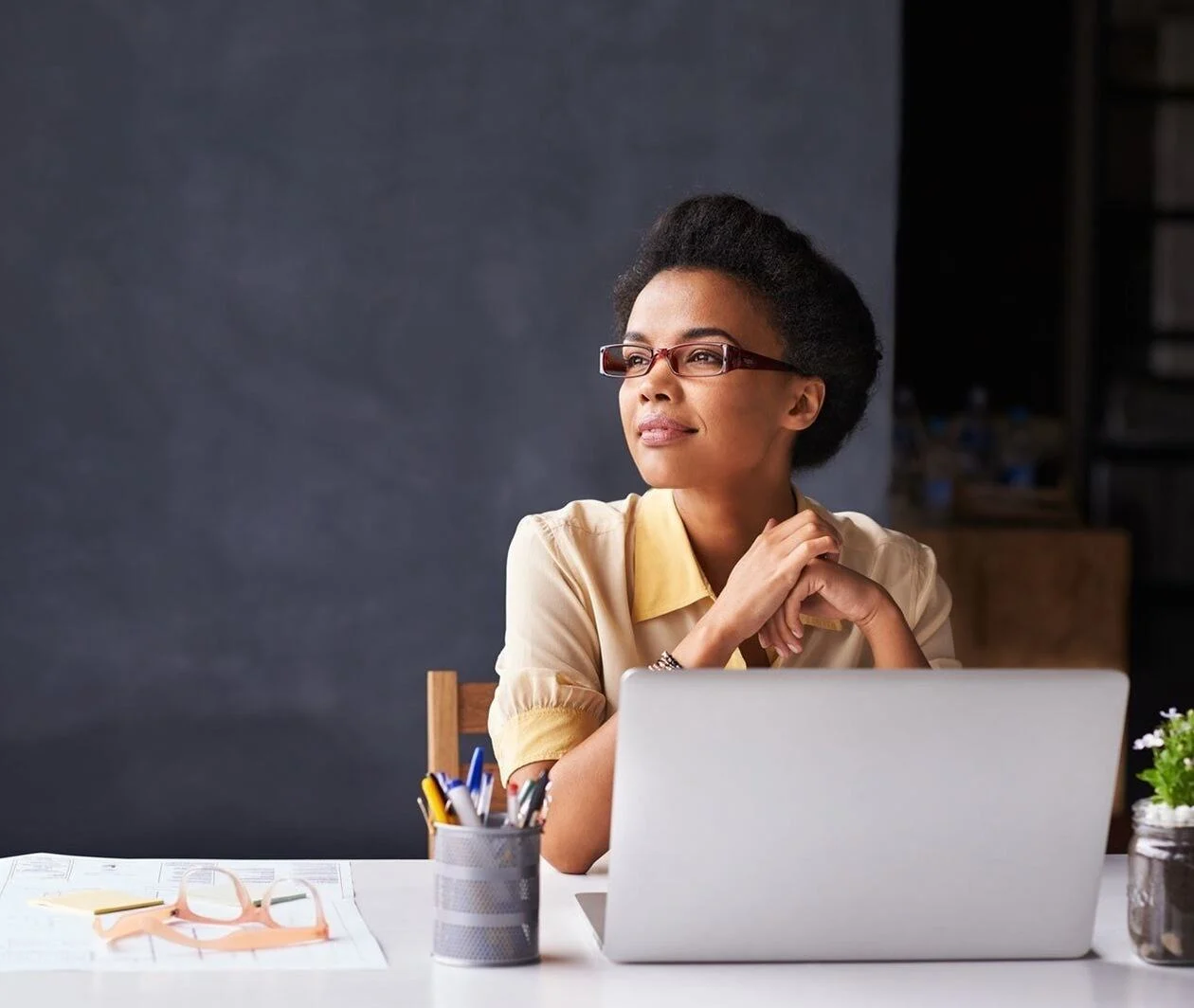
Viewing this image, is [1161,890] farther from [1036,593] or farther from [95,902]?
[1036,593]

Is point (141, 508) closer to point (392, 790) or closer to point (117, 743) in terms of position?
point (117, 743)

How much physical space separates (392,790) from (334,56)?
1536 mm

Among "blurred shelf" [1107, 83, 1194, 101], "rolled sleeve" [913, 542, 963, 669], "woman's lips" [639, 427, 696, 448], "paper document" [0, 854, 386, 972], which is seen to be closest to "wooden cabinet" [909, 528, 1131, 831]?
"blurred shelf" [1107, 83, 1194, 101]

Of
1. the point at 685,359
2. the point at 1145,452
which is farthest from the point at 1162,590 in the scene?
the point at 685,359

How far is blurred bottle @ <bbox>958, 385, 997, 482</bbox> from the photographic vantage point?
420 centimetres

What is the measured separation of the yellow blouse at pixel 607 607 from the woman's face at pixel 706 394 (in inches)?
3.6

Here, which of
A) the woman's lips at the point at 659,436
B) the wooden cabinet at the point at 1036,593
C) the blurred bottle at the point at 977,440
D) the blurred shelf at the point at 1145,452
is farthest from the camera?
the blurred shelf at the point at 1145,452

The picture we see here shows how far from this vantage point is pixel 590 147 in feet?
11.0

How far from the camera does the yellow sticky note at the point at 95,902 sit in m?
1.15

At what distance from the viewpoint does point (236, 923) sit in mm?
1102

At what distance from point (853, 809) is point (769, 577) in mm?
537

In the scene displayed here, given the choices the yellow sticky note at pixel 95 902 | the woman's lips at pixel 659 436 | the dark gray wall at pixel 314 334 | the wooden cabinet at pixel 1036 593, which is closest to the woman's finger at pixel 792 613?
the woman's lips at pixel 659 436

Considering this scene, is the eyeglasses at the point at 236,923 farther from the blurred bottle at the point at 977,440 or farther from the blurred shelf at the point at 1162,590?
the blurred shelf at the point at 1162,590

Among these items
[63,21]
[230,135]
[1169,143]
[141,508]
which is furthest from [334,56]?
[1169,143]
